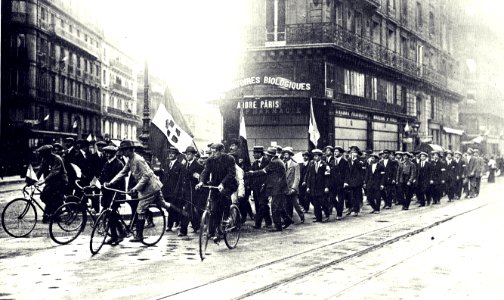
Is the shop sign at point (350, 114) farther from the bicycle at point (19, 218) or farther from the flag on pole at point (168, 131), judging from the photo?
the bicycle at point (19, 218)

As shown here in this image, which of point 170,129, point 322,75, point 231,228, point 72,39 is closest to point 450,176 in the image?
point 322,75

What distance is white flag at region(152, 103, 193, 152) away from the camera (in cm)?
1362

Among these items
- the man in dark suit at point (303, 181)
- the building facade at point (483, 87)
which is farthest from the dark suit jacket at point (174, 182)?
the building facade at point (483, 87)

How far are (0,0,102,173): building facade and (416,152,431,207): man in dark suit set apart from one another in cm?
1913

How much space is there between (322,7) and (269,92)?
A: 4.42m

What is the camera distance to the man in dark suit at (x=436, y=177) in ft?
66.1

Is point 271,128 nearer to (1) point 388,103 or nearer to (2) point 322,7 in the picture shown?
(2) point 322,7

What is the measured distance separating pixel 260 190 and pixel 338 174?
2.70m

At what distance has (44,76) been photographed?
122ft

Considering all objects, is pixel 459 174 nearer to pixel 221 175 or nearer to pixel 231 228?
pixel 221 175

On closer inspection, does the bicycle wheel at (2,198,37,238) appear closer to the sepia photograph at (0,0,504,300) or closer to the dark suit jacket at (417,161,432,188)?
the sepia photograph at (0,0,504,300)

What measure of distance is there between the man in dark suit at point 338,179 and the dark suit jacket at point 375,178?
1.76 m

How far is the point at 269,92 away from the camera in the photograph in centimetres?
2703

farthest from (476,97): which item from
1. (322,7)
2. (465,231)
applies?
(465,231)
